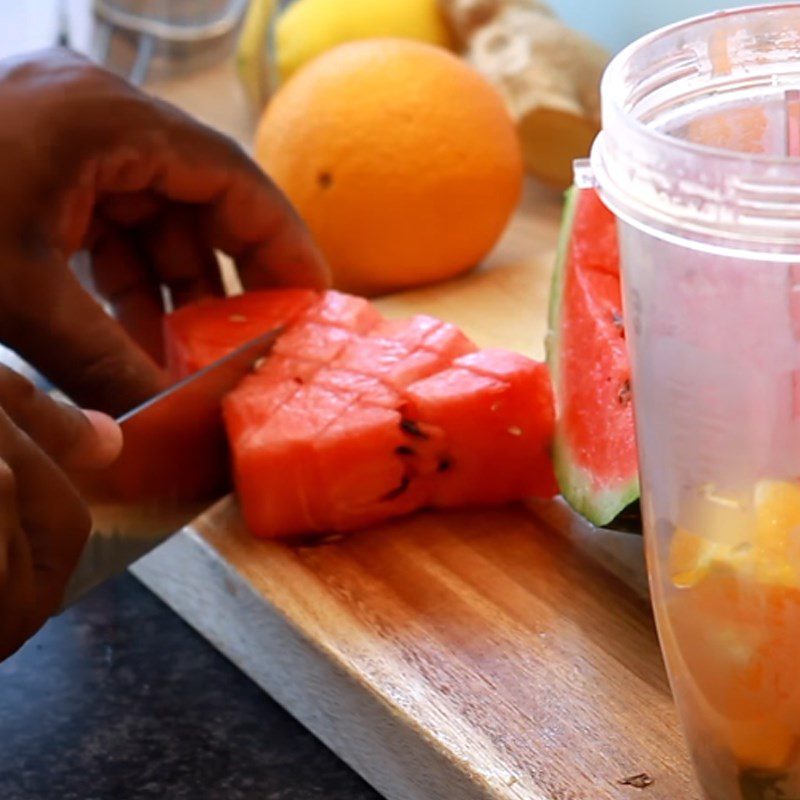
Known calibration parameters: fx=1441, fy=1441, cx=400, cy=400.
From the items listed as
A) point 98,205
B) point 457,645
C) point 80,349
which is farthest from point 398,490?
point 98,205

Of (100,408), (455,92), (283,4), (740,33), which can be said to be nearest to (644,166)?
(740,33)

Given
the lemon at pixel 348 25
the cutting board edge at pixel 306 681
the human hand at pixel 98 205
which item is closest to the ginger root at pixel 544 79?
the lemon at pixel 348 25

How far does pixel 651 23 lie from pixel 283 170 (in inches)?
20.3

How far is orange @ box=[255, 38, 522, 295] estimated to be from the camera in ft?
4.32

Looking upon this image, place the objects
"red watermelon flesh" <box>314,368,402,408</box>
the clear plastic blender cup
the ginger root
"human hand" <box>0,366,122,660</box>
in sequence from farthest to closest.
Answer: the ginger root, "red watermelon flesh" <box>314,368,402,408</box>, "human hand" <box>0,366,122,660</box>, the clear plastic blender cup

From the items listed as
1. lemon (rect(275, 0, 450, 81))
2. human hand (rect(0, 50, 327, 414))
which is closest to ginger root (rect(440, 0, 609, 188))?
lemon (rect(275, 0, 450, 81))

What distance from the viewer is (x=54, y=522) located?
852mm

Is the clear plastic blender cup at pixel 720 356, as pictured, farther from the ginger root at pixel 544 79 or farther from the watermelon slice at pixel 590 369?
the ginger root at pixel 544 79

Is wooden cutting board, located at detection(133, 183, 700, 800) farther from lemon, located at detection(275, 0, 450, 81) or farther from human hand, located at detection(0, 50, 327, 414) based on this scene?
lemon, located at detection(275, 0, 450, 81)

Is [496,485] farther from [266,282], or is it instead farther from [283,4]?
[283,4]

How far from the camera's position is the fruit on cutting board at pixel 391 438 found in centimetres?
101

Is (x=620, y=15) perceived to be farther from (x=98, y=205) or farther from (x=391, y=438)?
(x=391, y=438)

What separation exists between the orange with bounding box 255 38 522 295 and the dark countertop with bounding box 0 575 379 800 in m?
0.43

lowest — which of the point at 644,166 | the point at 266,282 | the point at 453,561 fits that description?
the point at 453,561
